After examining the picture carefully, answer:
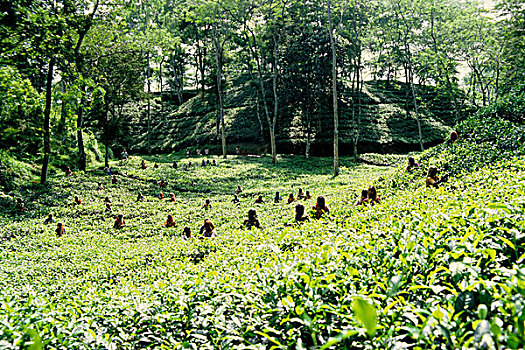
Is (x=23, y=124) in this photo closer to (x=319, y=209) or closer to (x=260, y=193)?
(x=260, y=193)

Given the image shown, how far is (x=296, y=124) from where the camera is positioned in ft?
124

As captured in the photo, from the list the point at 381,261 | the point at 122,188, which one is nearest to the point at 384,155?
the point at 122,188

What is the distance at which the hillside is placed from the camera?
34750mm

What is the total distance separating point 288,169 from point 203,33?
25.1 meters

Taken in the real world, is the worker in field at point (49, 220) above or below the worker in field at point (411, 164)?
below

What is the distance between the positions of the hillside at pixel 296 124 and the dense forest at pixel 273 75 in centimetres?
17

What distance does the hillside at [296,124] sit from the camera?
34750 millimetres

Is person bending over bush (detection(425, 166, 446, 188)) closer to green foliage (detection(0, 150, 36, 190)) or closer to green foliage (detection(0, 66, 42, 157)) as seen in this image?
green foliage (detection(0, 66, 42, 157))

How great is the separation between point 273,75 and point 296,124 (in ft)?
24.3

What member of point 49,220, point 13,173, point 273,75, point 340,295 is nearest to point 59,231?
point 49,220

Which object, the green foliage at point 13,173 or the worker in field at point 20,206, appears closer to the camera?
the worker in field at point 20,206

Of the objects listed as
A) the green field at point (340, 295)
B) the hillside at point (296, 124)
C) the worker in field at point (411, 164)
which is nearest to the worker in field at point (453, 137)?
the worker in field at point (411, 164)

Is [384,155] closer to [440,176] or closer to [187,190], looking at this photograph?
[187,190]

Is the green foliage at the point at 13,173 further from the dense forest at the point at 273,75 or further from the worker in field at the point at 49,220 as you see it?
the worker in field at the point at 49,220
